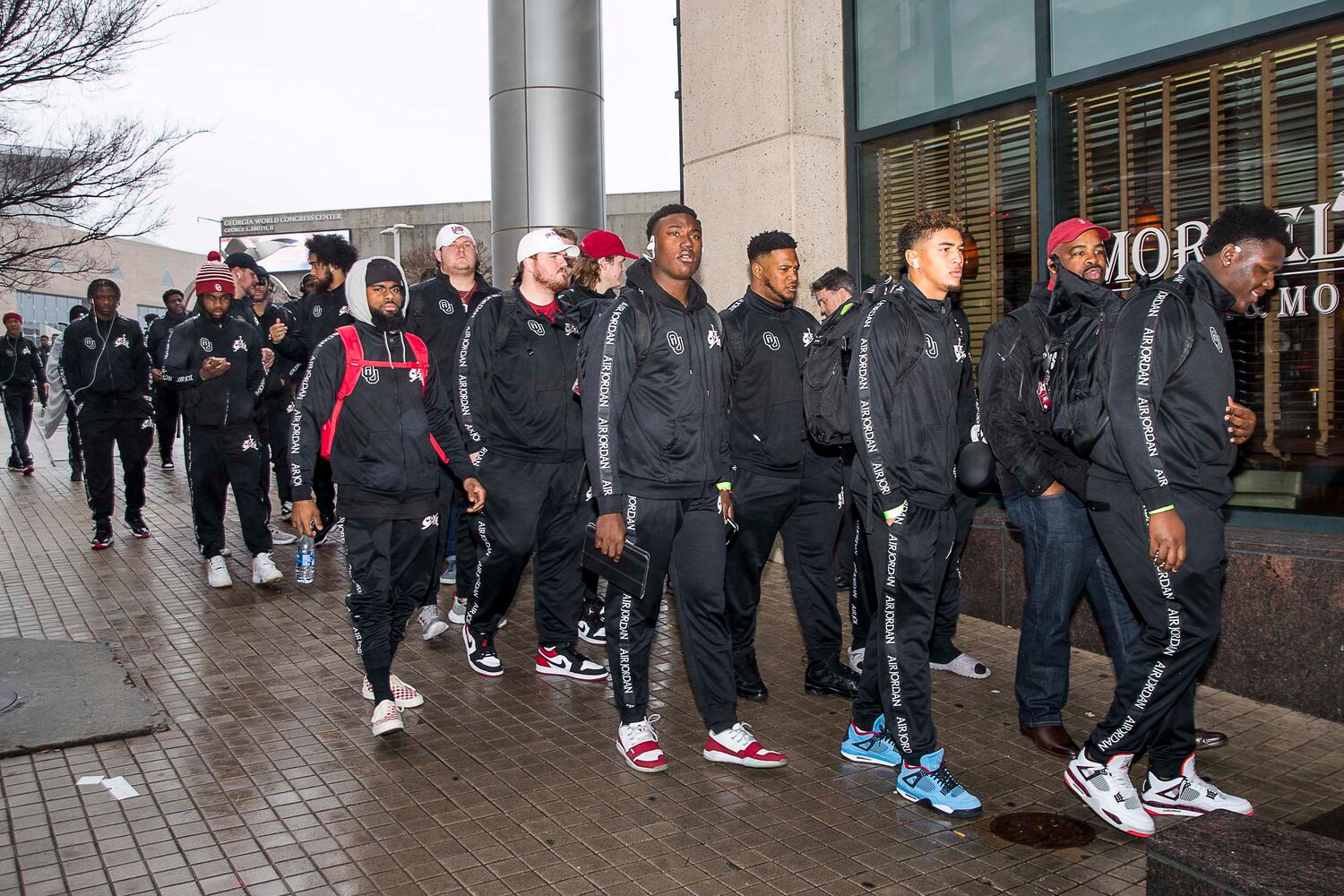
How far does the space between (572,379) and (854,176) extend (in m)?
3.53

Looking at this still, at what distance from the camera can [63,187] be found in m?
8.26

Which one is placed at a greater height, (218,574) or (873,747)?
(218,574)

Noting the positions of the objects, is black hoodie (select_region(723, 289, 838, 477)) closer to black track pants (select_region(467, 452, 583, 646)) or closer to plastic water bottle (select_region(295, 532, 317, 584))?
black track pants (select_region(467, 452, 583, 646))

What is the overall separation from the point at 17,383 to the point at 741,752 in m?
15.6

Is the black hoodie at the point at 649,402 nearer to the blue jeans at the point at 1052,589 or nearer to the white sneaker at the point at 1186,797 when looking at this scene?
the blue jeans at the point at 1052,589

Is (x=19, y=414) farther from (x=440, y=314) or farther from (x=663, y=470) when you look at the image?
(x=663, y=470)

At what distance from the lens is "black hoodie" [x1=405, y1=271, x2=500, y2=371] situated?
728cm

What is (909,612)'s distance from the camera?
176 inches

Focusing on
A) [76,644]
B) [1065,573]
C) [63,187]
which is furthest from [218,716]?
[63,187]

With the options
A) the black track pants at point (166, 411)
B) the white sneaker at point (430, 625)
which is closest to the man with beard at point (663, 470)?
the white sneaker at point (430, 625)

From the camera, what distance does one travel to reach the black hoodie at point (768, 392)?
5688 mm

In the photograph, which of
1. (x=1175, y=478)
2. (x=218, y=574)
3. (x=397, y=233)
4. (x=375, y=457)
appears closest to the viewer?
(x=1175, y=478)

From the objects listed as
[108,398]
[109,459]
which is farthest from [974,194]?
[109,459]

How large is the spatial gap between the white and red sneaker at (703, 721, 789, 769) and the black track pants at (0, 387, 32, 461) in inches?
610
